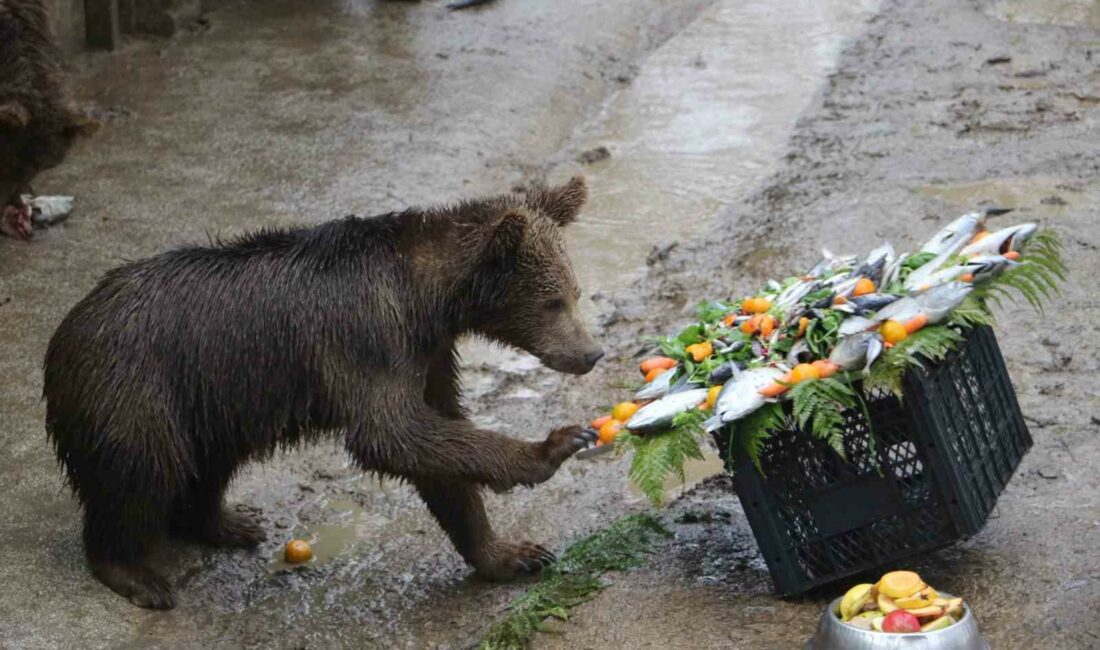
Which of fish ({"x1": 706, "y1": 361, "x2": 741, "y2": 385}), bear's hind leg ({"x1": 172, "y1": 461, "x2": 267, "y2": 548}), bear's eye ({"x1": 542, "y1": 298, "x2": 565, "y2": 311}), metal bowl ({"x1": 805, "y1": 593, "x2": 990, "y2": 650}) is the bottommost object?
bear's hind leg ({"x1": 172, "y1": 461, "x2": 267, "y2": 548})

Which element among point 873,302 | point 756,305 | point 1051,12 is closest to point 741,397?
point 873,302

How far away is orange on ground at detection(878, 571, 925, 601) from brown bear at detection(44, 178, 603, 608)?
1.38 metres

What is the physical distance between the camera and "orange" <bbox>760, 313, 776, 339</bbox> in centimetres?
497

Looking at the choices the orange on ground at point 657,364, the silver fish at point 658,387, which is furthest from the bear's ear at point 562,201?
the silver fish at point 658,387

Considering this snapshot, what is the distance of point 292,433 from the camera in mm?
5641

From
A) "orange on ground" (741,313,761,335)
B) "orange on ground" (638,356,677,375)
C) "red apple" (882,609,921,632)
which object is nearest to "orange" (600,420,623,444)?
"orange on ground" (638,356,677,375)

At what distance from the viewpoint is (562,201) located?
19.1 feet

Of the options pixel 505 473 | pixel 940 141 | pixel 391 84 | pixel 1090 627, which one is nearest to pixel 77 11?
pixel 391 84

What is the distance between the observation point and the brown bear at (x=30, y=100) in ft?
24.4

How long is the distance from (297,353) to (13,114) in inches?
112

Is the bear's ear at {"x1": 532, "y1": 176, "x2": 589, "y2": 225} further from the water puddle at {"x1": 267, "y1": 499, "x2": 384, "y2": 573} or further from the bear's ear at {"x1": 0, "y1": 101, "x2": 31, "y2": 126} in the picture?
the bear's ear at {"x1": 0, "y1": 101, "x2": 31, "y2": 126}

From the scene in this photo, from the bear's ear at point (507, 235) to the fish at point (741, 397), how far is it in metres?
1.07

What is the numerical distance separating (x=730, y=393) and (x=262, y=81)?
7.59 meters

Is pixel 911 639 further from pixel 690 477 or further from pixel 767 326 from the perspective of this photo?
pixel 690 477
